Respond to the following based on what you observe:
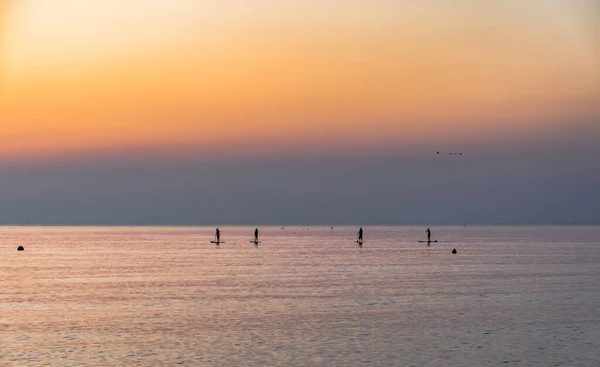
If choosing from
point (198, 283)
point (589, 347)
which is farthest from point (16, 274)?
point (589, 347)

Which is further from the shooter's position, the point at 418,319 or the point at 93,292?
the point at 93,292

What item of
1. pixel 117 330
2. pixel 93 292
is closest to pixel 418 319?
pixel 117 330

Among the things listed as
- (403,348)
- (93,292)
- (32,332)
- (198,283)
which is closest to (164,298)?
(93,292)

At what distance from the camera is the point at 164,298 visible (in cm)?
6188

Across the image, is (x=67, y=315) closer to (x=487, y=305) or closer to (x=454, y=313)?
(x=454, y=313)

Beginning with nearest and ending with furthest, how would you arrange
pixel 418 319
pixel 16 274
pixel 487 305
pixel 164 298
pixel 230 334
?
pixel 230 334 < pixel 418 319 < pixel 487 305 < pixel 164 298 < pixel 16 274

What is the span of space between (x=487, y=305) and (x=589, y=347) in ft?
57.5

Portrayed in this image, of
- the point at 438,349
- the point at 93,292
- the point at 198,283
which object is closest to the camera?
the point at 438,349

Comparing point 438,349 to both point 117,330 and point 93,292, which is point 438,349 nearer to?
point 117,330

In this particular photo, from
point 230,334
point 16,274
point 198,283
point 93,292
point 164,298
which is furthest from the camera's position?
point 16,274

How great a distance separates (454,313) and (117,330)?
21.6 meters

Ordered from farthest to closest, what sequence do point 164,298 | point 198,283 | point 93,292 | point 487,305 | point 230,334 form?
1. point 198,283
2. point 93,292
3. point 164,298
4. point 487,305
5. point 230,334

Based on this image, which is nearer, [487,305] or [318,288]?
[487,305]

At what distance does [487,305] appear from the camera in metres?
57.3
